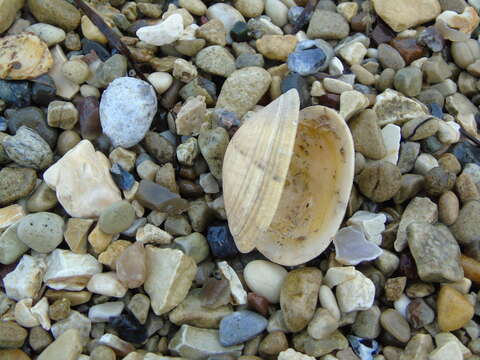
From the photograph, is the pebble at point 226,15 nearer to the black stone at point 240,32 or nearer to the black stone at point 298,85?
the black stone at point 240,32

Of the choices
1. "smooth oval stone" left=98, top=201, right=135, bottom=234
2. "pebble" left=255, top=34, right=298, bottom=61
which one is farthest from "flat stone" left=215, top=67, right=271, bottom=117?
"smooth oval stone" left=98, top=201, right=135, bottom=234

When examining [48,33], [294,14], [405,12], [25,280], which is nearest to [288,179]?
[294,14]

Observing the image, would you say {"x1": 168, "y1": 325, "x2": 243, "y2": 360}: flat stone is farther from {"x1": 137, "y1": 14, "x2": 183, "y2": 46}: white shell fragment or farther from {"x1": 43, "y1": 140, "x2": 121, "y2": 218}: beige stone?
{"x1": 137, "y1": 14, "x2": 183, "y2": 46}: white shell fragment

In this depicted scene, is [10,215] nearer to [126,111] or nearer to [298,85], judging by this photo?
[126,111]

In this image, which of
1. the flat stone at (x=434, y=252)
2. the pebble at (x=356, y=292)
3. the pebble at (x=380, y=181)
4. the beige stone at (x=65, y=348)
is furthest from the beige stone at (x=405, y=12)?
the beige stone at (x=65, y=348)

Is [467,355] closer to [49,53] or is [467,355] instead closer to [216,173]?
[216,173]
